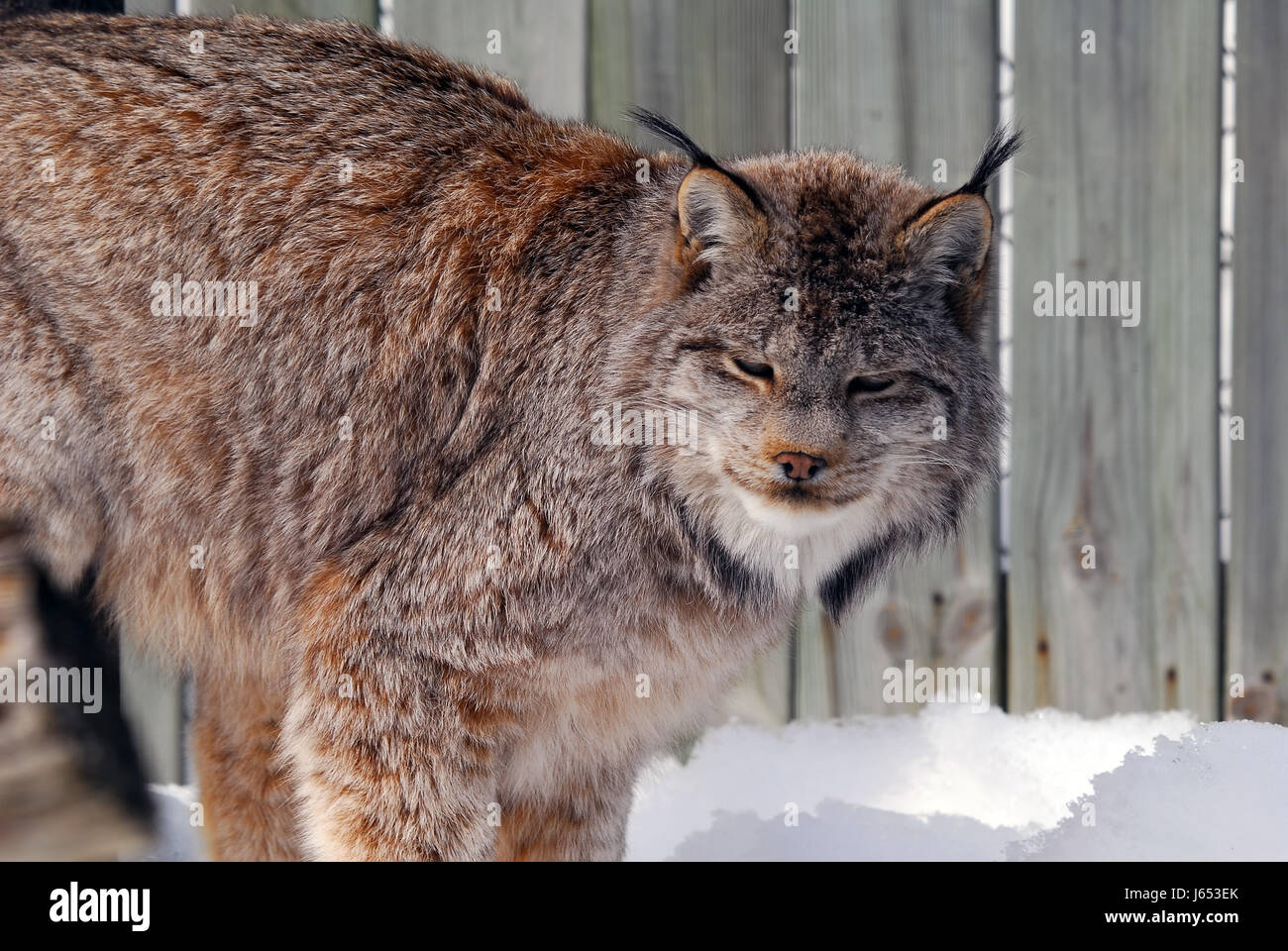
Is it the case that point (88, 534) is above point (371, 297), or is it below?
below

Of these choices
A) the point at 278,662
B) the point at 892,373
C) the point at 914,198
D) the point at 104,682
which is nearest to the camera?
the point at 892,373

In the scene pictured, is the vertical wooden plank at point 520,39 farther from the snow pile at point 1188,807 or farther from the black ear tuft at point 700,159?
the snow pile at point 1188,807

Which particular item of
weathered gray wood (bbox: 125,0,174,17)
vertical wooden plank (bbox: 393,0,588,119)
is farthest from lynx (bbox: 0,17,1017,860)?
weathered gray wood (bbox: 125,0,174,17)

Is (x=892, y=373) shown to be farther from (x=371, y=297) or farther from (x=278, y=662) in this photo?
(x=278, y=662)

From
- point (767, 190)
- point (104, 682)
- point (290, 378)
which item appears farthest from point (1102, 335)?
point (104, 682)

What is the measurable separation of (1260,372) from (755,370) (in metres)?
1.99

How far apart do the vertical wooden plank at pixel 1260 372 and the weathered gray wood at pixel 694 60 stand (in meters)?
1.43

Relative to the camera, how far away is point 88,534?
3.36 meters

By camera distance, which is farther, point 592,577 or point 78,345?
point 78,345

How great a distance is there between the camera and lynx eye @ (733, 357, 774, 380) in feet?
9.55

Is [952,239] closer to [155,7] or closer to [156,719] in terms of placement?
[155,7]

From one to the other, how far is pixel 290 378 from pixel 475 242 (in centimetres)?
58

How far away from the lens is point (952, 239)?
303 cm

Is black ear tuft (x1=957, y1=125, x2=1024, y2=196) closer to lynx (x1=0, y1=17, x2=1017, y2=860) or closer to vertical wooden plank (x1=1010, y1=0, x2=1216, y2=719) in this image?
lynx (x1=0, y1=17, x2=1017, y2=860)
